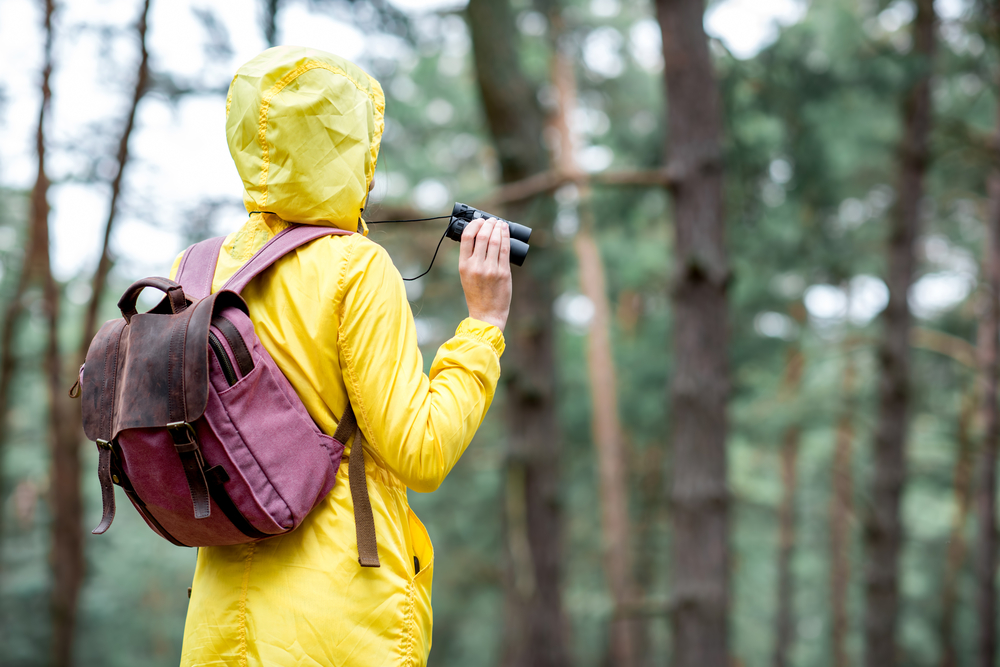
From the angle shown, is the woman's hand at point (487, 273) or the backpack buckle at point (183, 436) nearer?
the backpack buckle at point (183, 436)

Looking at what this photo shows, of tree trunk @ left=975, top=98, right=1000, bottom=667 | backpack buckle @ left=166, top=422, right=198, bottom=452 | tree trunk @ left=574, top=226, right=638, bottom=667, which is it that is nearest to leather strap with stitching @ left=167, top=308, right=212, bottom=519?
backpack buckle @ left=166, top=422, right=198, bottom=452

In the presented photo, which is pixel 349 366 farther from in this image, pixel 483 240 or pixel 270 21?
pixel 270 21

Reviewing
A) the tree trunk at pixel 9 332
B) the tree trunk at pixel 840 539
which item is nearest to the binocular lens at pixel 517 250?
the tree trunk at pixel 9 332

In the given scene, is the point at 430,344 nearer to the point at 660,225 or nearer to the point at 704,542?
the point at 704,542

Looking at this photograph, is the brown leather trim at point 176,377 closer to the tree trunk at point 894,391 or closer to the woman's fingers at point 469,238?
the woman's fingers at point 469,238

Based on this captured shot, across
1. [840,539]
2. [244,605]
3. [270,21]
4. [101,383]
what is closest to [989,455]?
[840,539]

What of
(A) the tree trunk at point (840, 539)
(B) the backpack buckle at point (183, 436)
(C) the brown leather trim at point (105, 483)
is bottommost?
(A) the tree trunk at point (840, 539)

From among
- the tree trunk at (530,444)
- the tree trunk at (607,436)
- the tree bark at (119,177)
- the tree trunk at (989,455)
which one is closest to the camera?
the tree bark at (119,177)

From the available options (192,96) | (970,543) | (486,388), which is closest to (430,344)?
(192,96)

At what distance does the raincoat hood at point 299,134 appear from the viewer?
1431 millimetres

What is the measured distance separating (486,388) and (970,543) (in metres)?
19.4

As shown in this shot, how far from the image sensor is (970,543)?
56.2 ft

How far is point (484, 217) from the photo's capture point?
1657 mm

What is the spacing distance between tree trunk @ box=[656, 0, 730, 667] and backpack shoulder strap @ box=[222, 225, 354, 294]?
4.07 m
